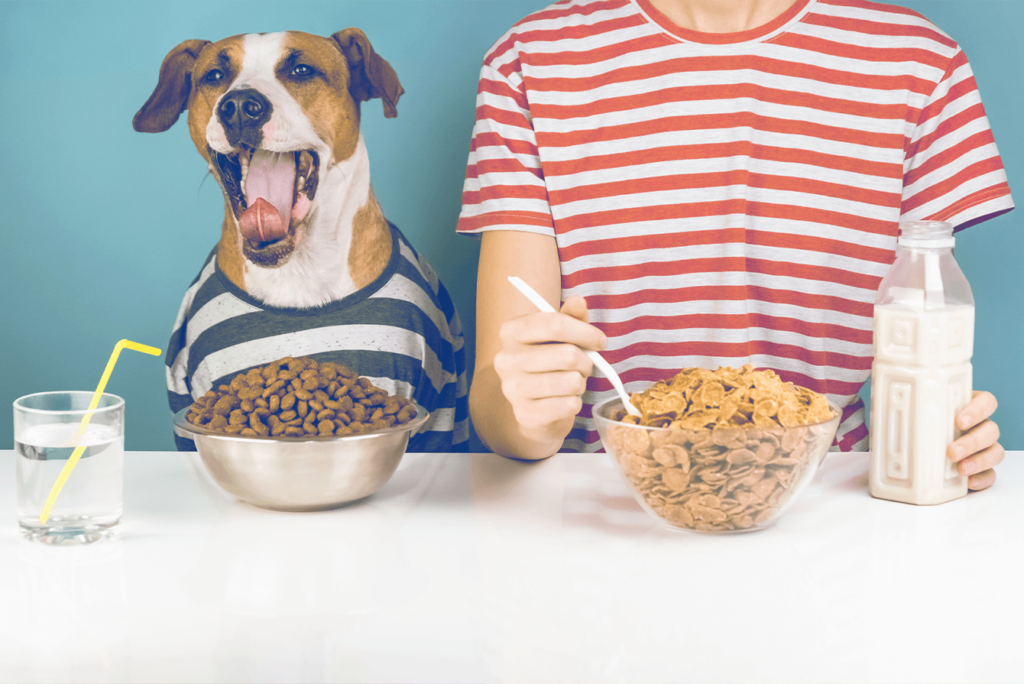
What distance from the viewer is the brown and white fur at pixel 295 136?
1.32 m

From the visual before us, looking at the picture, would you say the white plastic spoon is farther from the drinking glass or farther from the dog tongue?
the dog tongue

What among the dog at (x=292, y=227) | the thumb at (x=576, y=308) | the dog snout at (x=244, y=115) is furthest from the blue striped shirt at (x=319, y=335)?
the thumb at (x=576, y=308)

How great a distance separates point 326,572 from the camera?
27.0 inches

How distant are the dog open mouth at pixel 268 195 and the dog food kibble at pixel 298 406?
553 millimetres

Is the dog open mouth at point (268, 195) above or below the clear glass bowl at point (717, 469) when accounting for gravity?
above

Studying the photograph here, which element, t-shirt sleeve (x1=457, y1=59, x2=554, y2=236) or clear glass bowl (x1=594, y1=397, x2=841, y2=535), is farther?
A: t-shirt sleeve (x1=457, y1=59, x2=554, y2=236)

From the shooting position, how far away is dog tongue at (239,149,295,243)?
4.38 feet

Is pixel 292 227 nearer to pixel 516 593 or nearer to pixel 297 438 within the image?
pixel 297 438

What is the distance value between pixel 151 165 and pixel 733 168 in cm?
91

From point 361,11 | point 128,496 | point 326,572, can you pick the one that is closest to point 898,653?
point 326,572

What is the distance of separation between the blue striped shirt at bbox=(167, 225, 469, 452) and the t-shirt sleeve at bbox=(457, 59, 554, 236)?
20 centimetres

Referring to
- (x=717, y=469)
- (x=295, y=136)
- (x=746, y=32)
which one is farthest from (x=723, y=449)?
(x=295, y=136)

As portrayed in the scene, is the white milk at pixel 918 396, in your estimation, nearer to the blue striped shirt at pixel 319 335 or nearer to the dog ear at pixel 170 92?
the blue striped shirt at pixel 319 335

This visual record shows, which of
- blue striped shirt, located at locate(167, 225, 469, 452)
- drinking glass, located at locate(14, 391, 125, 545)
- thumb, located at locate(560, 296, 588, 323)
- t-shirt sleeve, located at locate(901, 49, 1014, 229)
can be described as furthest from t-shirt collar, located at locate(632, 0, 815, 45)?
drinking glass, located at locate(14, 391, 125, 545)
